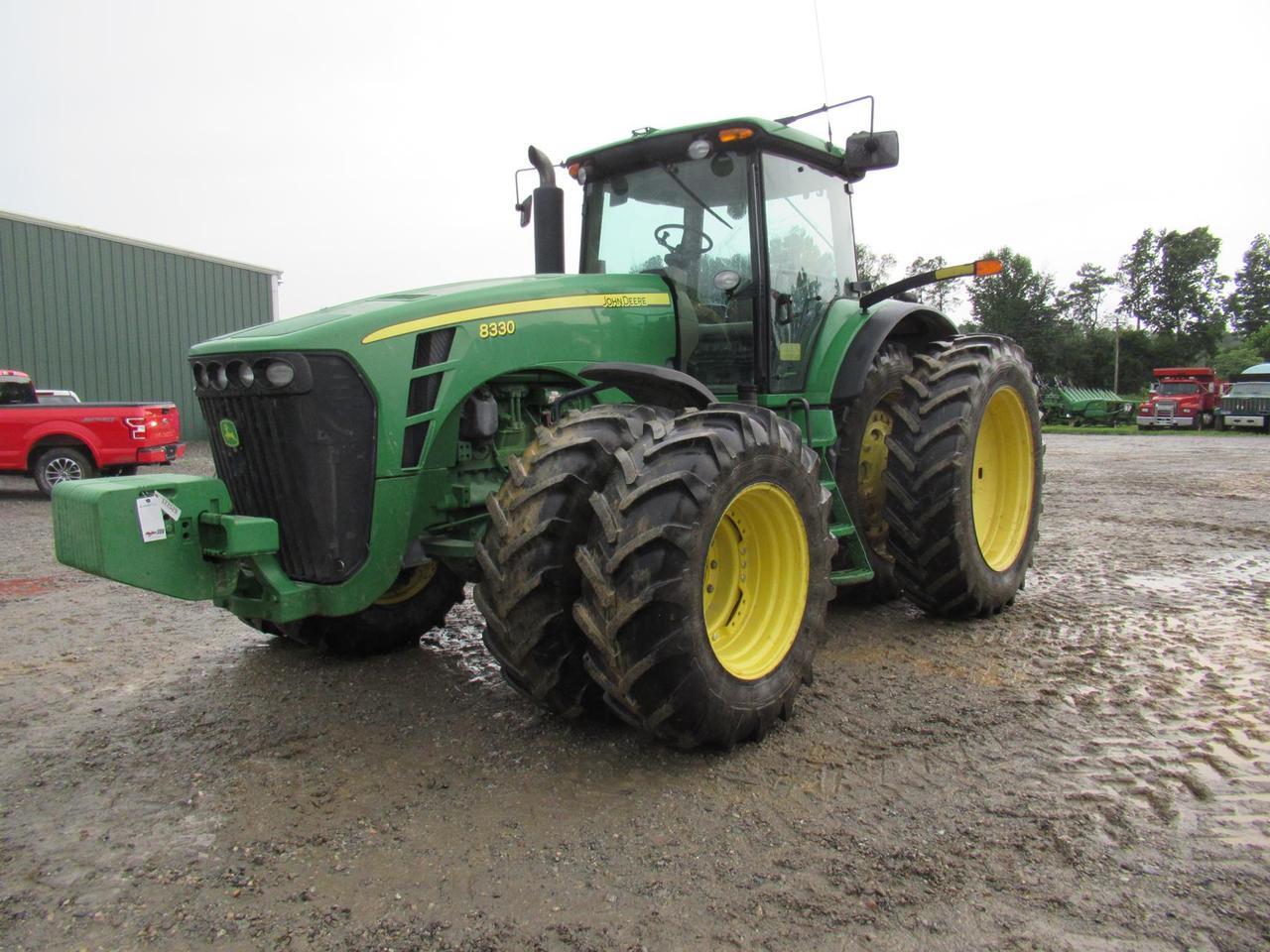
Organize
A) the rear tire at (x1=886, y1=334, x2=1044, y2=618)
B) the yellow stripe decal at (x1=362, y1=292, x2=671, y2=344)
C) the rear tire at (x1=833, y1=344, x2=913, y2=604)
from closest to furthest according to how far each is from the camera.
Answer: the yellow stripe decal at (x1=362, y1=292, x2=671, y2=344)
the rear tire at (x1=886, y1=334, x2=1044, y2=618)
the rear tire at (x1=833, y1=344, x2=913, y2=604)

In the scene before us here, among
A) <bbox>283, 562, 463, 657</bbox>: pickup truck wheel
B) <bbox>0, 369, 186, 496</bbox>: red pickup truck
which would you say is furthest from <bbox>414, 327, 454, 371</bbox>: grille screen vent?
<bbox>0, 369, 186, 496</bbox>: red pickup truck

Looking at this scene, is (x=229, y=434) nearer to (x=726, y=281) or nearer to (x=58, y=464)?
(x=726, y=281)

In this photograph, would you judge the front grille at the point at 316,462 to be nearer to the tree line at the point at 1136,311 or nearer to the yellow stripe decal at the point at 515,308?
the yellow stripe decal at the point at 515,308

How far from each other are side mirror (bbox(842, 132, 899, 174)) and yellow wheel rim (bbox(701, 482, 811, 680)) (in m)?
1.79

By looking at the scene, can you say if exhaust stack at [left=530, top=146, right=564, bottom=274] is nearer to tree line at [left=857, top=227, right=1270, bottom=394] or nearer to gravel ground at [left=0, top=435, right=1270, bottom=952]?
gravel ground at [left=0, top=435, right=1270, bottom=952]

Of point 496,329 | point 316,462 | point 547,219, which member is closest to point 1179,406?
point 547,219

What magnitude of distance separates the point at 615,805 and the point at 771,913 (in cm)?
71

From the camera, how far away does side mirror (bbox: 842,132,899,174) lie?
4.26 metres

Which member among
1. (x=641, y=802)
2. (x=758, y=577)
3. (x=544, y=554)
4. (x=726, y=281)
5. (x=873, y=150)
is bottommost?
(x=641, y=802)

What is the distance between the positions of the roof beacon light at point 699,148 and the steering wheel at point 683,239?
35 centimetres

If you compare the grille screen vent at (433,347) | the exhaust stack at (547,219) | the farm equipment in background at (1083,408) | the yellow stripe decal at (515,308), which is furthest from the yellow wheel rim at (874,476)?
the farm equipment in background at (1083,408)

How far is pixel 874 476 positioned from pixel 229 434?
10.9 feet

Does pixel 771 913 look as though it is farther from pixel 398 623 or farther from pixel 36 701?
pixel 36 701

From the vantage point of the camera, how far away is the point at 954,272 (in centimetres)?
485
